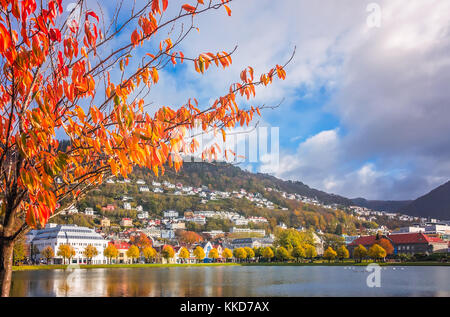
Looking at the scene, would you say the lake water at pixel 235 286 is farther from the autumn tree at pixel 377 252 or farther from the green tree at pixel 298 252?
the green tree at pixel 298 252

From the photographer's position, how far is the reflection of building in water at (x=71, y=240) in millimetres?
78438

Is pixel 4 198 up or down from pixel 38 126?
down

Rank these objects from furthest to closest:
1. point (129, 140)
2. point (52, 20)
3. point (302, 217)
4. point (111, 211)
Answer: point (302, 217)
point (111, 211)
point (52, 20)
point (129, 140)

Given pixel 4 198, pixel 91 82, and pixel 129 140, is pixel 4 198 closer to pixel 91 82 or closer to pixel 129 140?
pixel 91 82

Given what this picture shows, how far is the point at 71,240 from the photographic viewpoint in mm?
80750

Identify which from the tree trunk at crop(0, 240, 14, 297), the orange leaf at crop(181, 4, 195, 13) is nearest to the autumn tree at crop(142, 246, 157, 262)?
the tree trunk at crop(0, 240, 14, 297)

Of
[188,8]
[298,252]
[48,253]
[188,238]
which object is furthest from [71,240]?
[188,8]

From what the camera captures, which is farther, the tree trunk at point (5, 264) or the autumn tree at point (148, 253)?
the autumn tree at point (148, 253)

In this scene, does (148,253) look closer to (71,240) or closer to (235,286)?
(71,240)

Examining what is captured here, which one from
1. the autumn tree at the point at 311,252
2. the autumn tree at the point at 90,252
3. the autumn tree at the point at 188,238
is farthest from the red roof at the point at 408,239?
the autumn tree at the point at 90,252

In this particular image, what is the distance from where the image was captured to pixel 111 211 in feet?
456
